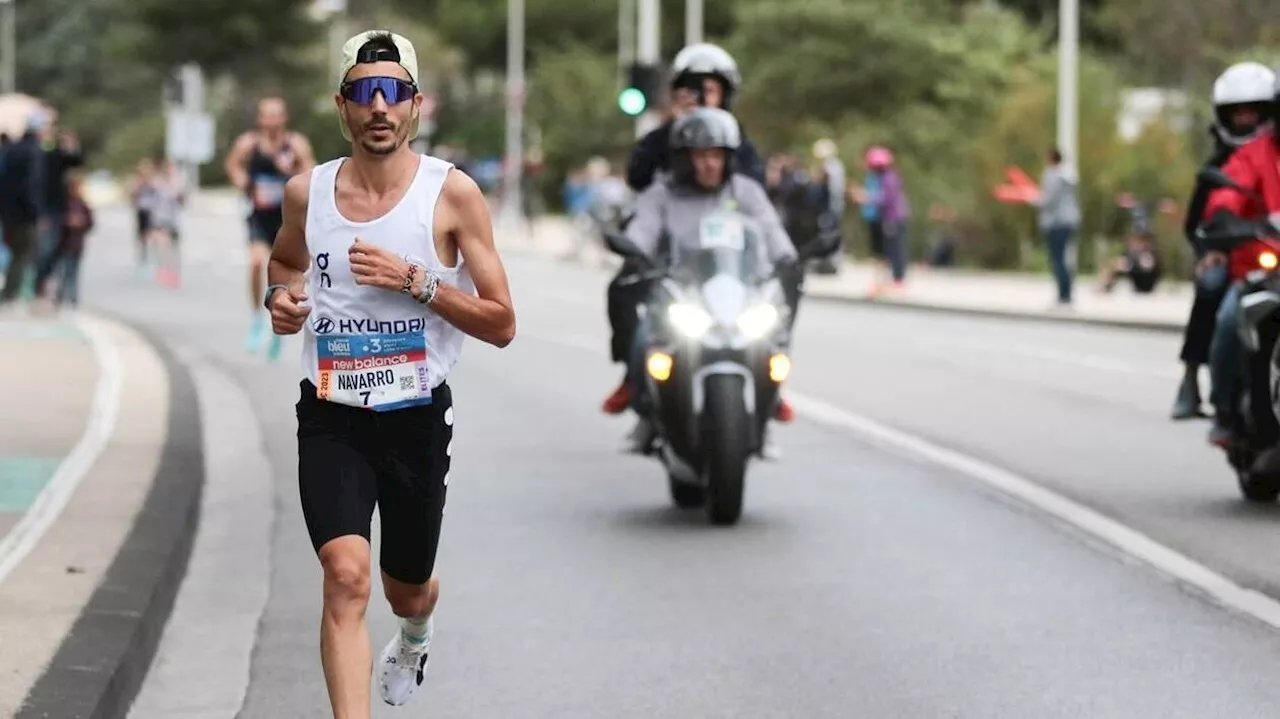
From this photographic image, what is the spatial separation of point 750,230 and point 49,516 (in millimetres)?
3058

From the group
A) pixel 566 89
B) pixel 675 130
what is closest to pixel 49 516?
pixel 675 130

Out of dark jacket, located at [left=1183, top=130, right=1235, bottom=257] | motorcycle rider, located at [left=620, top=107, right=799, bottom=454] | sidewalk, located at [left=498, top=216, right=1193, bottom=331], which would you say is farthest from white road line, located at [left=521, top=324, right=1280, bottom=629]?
sidewalk, located at [left=498, top=216, right=1193, bottom=331]

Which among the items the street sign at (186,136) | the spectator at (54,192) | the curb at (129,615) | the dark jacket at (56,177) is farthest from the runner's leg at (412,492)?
the street sign at (186,136)

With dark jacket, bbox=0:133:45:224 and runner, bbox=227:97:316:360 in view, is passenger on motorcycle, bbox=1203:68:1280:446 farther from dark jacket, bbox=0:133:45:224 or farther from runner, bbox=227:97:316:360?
dark jacket, bbox=0:133:45:224

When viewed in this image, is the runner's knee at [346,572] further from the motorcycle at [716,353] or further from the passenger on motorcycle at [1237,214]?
the passenger on motorcycle at [1237,214]

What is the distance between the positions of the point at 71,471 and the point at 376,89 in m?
6.17

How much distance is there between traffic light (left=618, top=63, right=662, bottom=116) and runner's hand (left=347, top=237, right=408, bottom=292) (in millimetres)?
25256

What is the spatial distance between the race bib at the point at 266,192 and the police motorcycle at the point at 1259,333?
10.1 m

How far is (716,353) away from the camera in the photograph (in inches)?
442

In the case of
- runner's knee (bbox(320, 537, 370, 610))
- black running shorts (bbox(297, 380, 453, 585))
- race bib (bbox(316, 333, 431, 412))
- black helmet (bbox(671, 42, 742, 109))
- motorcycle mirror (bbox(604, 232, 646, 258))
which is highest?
black helmet (bbox(671, 42, 742, 109))

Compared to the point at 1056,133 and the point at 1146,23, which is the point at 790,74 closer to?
the point at 1146,23

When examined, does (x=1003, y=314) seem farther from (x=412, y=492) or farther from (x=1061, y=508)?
(x=412, y=492)

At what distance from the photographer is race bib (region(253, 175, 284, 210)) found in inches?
805

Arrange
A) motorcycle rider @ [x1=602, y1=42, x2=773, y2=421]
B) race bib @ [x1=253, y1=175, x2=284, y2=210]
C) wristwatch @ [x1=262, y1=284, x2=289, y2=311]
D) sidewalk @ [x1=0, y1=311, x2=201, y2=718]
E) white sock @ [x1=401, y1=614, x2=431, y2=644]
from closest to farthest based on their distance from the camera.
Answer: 1. wristwatch @ [x1=262, y1=284, x2=289, y2=311]
2. white sock @ [x1=401, y1=614, x2=431, y2=644]
3. sidewalk @ [x1=0, y1=311, x2=201, y2=718]
4. motorcycle rider @ [x1=602, y1=42, x2=773, y2=421]
5. race bib @ [x1=253, y1=175, x2=284, y2=210]
